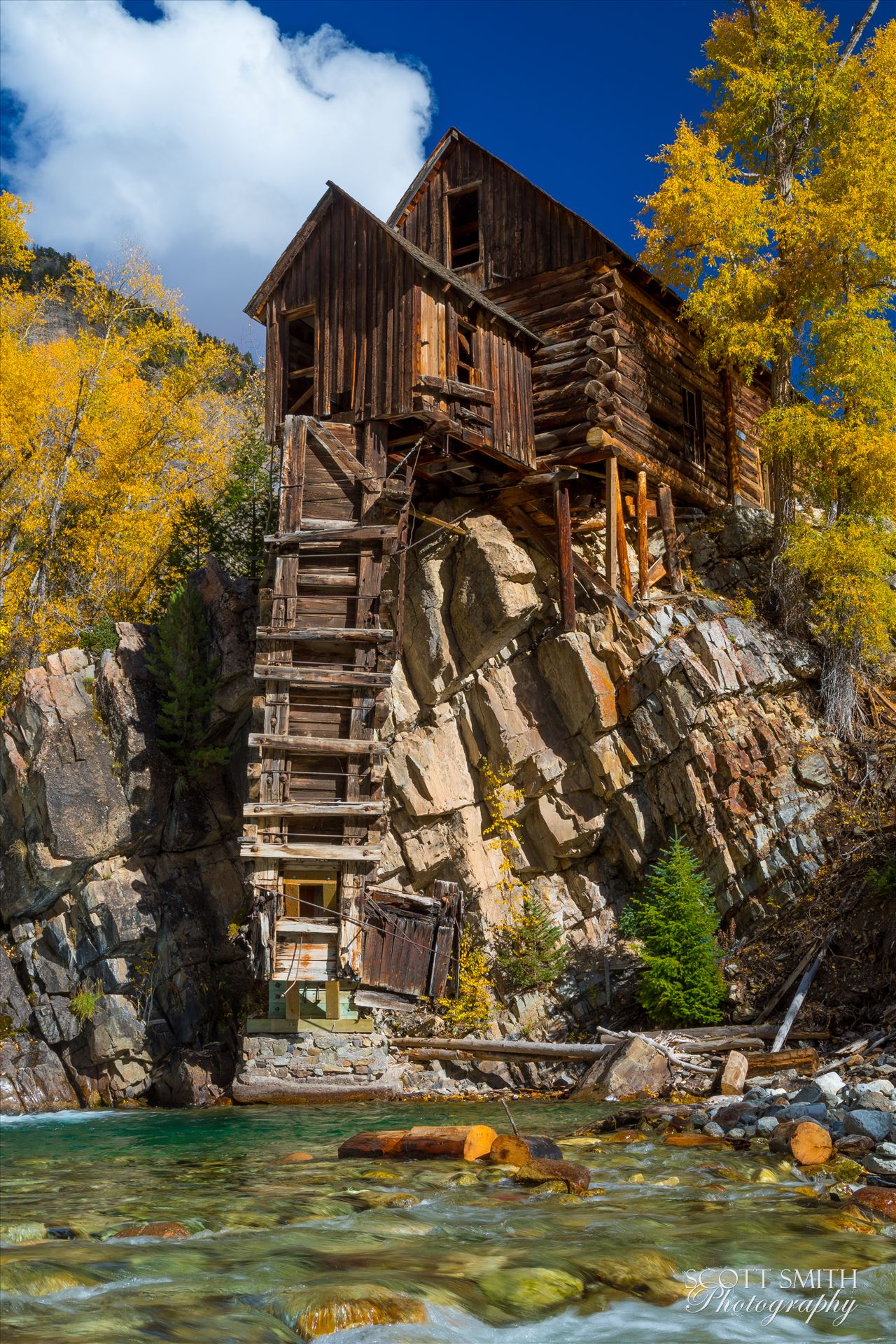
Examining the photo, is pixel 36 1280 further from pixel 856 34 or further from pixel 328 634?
pixel 856 34

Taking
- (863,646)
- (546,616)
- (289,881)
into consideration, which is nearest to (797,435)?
(863,646)

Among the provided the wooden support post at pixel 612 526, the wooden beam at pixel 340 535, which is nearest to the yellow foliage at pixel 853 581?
the wooden support post at pixel 612 526

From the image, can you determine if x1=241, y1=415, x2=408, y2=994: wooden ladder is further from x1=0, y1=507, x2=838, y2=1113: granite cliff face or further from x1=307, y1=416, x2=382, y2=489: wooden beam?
x1=0, y1=507, x2=838, y2=1113: granite cliff face

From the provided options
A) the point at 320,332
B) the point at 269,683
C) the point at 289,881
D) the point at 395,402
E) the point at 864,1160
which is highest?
the point at 320,332

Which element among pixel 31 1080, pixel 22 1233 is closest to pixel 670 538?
pixel 31 1080

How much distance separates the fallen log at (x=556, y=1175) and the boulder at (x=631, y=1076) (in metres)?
6.97

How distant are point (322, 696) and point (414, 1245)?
46.9 ft

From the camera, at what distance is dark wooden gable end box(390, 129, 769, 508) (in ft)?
81.7

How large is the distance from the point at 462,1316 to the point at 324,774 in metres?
14.9

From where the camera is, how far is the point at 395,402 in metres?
21.9

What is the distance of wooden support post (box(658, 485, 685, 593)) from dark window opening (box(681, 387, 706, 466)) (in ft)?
7.59

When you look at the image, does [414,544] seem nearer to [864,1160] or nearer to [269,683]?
[269,683]

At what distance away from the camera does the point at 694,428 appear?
28.5 metres

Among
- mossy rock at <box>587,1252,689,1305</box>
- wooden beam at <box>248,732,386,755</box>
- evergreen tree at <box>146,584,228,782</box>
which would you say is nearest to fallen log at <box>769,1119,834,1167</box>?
mossy rock at <box>587,1252,689,1305</box>
